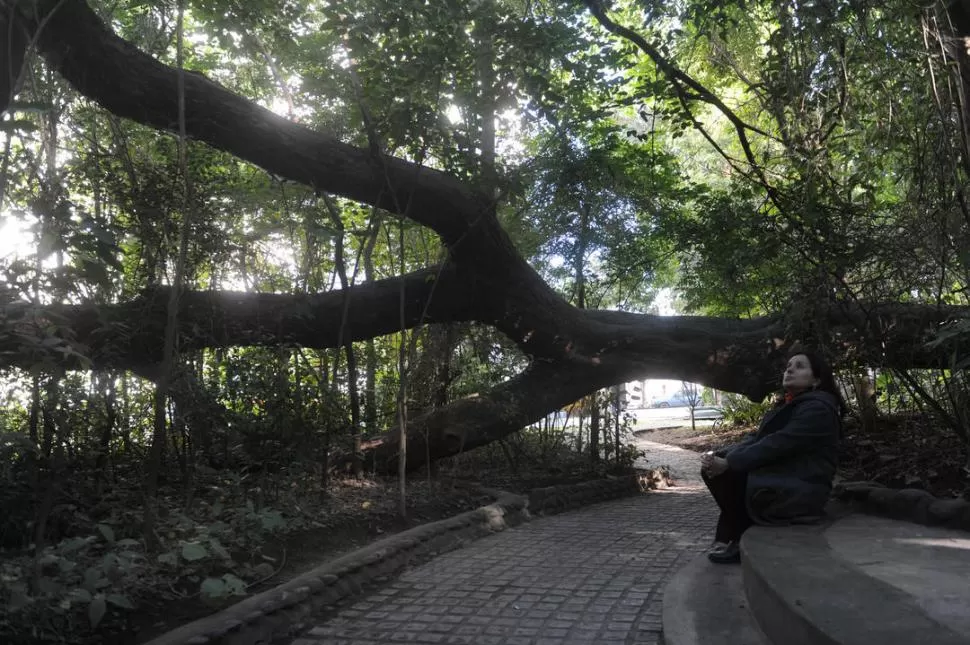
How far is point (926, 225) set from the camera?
6.00m

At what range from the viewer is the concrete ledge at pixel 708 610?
11.8ft


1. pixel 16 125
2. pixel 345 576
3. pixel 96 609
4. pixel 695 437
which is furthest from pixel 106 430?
pixel 695 437

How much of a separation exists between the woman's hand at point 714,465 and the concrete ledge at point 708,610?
0.65 metres

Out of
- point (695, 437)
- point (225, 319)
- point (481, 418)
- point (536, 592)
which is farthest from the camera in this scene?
point (695, 437)

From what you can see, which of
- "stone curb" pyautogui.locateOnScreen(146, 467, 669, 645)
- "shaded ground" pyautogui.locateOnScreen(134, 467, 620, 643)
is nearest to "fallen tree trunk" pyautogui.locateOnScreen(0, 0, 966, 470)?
"shaded ground" pyautogui.locateOnScreen(134, 467, 620, 643)

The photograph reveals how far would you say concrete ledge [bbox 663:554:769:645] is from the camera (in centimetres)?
359

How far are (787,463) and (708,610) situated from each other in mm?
1180

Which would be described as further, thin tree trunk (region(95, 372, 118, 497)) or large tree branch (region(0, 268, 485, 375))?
thin tree trunk (region(95, 372, 118, 497))

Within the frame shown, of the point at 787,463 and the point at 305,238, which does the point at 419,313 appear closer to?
the point at 305,238

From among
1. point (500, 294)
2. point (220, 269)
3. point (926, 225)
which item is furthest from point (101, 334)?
point (926, 225)

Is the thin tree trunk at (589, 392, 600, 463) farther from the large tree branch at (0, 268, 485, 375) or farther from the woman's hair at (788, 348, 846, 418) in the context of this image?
the woman's hair at (788, 348, 846, 418)

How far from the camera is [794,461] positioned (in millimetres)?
4715

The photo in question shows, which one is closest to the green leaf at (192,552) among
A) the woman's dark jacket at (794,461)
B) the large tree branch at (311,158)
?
the woman's dark jacket at (794,461)

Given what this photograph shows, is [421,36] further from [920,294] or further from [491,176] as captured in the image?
[920,294]
